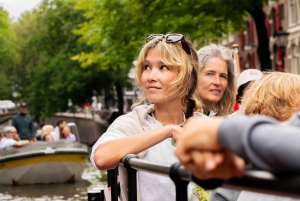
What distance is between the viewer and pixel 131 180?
2.68 metres

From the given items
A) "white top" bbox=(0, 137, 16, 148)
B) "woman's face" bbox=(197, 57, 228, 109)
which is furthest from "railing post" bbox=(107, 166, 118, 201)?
"white top" bbox=(0, 137, 16, 148)

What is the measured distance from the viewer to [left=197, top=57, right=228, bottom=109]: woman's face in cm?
430

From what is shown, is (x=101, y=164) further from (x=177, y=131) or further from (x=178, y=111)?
(x=178, y=111)

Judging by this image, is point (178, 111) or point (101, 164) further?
point (178, 111)

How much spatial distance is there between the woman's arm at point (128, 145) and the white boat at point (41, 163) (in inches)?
611

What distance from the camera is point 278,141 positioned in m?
1.26

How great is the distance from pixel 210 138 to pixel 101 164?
1.59 metres

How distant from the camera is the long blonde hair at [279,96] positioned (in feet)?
8.17

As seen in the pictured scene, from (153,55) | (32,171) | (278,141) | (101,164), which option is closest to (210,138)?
(278,141)

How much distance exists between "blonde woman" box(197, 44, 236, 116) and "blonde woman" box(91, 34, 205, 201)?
91cm

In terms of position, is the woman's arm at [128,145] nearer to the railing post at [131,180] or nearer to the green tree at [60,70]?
the railing post at [131,180]

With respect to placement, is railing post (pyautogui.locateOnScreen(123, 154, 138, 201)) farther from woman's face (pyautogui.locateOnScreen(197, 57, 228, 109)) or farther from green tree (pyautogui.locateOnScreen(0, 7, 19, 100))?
green tree (pyautogui.locateOnScreen(0, 7, 19, 100))

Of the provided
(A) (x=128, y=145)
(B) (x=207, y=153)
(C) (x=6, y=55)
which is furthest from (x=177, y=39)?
(C) (x=6, y=55)

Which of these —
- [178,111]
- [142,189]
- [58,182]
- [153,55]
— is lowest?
[58,182]
